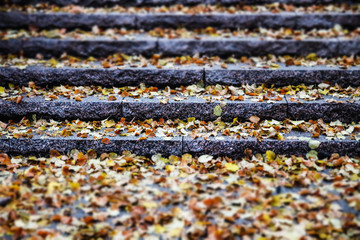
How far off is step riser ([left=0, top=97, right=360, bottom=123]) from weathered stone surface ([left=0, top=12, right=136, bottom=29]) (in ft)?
6.16

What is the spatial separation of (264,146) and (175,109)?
1003 mm

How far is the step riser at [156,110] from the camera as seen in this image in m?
3.33

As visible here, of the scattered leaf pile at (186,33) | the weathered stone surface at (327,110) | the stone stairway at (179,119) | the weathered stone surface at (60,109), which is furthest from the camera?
the scattered leaf pile at (186,33)

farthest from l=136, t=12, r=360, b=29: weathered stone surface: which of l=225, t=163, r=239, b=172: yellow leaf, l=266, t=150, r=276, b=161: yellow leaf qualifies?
l=225, t=163, r=239, b=172: yellow leaf

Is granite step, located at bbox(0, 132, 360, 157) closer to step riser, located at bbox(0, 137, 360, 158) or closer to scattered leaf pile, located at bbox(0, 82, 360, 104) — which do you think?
step riser, located at bbox(0, 137, 360, 158)

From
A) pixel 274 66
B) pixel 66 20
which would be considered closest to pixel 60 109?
pixel 66 20

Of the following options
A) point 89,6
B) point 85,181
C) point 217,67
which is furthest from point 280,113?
point 89,6

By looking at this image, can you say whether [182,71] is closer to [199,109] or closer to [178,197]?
[199,109]

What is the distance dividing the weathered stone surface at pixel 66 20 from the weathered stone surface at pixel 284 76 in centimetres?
183

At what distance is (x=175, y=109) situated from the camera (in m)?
3.39

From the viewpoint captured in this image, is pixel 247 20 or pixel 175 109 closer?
pixel 175 109

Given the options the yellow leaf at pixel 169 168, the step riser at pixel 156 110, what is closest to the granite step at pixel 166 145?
the yellow leaf at pixel 169 168

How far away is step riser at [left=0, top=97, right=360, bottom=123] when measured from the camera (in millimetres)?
3326

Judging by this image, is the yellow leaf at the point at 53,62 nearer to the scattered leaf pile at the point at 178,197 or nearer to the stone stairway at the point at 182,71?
the stone stairway at the point at 182,71
